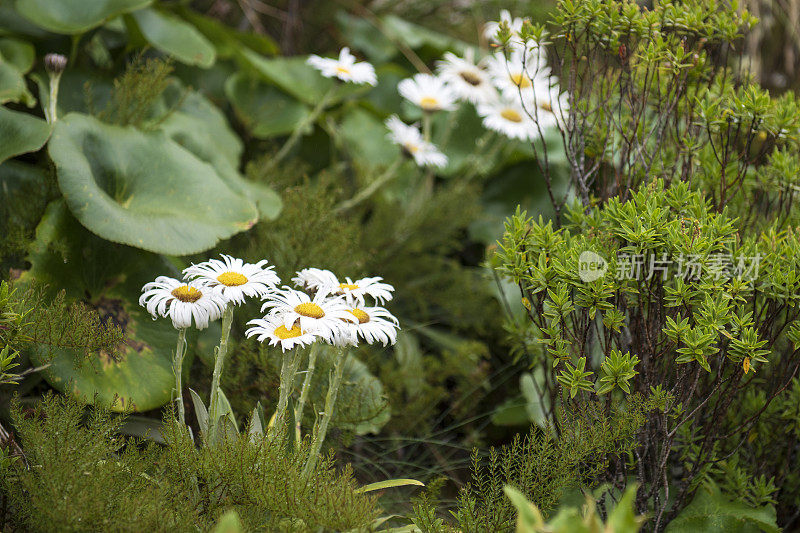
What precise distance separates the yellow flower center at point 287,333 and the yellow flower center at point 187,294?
0.17m

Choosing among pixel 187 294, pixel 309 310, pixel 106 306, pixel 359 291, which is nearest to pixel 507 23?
pixel 359 291

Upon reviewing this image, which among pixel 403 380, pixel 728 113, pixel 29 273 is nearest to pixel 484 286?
pixel 403 380

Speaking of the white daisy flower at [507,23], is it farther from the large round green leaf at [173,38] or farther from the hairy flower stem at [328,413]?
the large round green leaf at [173,38]

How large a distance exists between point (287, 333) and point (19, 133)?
1.04 metres

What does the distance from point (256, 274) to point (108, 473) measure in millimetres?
429

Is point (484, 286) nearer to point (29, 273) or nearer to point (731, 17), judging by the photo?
point (731, 17)

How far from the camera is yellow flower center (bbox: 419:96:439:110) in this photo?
2.46 metres

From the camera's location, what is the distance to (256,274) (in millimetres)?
1329

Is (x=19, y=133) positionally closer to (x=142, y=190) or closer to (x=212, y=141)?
(x=142, y=190)

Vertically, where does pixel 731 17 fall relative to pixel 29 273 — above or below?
above

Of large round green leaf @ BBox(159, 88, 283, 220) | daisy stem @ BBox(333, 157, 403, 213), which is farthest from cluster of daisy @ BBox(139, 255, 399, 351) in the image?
daisy stem @ BBox(333, 157, 403, 213)

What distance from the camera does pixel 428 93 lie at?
2539 mm

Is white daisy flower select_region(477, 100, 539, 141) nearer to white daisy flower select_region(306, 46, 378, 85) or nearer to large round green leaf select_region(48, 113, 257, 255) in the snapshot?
white daisy flower select_region(306, 46, 378, 85)

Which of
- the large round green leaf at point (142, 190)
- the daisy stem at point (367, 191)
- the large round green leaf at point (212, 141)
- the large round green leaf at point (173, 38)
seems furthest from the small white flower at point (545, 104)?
the large round green leaf at point (173, 38)
